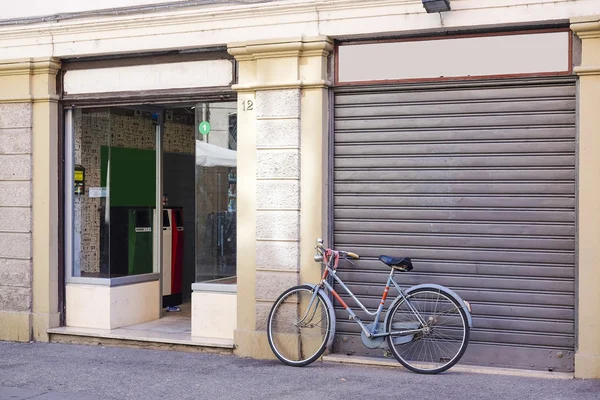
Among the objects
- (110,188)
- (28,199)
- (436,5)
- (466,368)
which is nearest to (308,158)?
(436,5)

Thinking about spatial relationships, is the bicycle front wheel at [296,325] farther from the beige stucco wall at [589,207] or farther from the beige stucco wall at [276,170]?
the beige stucco wall at [589,207]

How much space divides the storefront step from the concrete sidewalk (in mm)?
137

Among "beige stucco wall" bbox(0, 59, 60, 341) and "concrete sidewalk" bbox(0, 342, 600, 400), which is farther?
"beige stucco wall" bbox(0, 59, 60, 341)

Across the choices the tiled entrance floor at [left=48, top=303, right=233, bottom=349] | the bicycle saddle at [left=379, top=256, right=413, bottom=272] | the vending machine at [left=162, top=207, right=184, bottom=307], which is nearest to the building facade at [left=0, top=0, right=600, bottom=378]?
the tiled entrance floor at [left=48, top=303, right=233, bottom=349]

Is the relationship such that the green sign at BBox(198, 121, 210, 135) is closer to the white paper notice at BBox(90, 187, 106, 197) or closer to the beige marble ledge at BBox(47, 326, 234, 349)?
the white paper notice at BBox(90, 187, 106, 197)

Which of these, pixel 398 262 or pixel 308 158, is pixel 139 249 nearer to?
pixel 308 158

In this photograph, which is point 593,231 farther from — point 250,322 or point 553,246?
point 250,322

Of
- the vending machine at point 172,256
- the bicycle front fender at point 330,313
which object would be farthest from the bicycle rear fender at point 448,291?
the vending machine at point 172,256

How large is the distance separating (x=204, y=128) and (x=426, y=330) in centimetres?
342

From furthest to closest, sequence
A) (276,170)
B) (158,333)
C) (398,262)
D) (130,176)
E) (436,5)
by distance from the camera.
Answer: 1. (130,176)
2. (158,333)
3. (276,170)
4. (398,262)
5. (436,5)

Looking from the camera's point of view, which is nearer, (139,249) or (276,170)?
(276,170)

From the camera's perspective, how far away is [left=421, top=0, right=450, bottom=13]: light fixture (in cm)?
769

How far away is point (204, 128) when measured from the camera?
9.64m

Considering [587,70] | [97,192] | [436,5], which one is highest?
[436,5]
